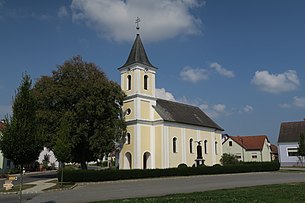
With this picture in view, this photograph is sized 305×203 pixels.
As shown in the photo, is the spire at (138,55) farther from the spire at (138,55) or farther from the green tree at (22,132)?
the green tree at (22,132)

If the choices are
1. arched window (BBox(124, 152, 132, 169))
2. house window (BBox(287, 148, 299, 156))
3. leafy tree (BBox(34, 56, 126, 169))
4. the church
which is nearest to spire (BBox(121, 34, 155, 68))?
the church

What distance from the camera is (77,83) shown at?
3509 cm

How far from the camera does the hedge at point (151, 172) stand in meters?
28.3

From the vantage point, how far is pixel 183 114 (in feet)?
165

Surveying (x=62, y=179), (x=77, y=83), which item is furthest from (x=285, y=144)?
(x=62, y=179)

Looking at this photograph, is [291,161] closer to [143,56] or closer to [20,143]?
[143,56]

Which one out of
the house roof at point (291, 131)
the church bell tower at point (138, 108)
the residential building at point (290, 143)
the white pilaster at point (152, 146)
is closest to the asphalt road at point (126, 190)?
the church bell tower at point (138, 108)

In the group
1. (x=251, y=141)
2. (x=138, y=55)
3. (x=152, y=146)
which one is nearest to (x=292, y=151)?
(x=251, y=141)

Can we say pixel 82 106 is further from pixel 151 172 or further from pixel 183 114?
pixel 183 114

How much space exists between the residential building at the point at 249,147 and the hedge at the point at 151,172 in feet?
89.4

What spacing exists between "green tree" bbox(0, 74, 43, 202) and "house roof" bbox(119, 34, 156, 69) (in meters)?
31.8

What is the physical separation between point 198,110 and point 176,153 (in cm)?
1479

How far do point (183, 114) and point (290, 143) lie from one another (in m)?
28.0

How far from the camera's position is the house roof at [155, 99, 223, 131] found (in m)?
46.2
